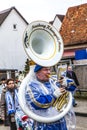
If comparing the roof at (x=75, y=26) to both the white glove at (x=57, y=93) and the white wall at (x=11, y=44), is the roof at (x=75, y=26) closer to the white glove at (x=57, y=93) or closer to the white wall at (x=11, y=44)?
the white wall at (x=11, y=44)

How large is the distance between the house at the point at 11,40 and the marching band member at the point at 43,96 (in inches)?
1415

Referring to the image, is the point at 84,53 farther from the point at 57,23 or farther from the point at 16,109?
the point at 57,23

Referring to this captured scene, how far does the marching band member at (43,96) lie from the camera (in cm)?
585

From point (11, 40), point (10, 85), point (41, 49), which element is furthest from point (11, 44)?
point (41, 49)

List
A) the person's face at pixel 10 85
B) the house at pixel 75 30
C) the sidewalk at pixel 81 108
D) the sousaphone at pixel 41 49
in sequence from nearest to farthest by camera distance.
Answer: the sousaphone at pixel 41 49 < the person's face at pixel 10 85 < the sidewalk at pixel 81 108 < the house at pixel 75 30

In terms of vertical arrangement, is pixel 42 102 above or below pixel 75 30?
below

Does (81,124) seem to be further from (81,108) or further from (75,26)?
(75,26)

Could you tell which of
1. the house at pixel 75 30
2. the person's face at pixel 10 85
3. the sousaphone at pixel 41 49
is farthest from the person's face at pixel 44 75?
the house at pixel 75 30

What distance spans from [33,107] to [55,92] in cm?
36

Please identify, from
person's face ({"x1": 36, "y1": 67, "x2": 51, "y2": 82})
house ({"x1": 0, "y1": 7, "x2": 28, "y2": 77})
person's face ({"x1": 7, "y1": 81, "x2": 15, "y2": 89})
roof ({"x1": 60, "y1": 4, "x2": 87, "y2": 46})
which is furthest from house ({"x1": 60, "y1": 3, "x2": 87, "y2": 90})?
person's face ({"x1": 36, "y1": 67, "x2": 51, "y2": 82})

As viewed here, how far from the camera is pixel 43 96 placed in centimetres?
589

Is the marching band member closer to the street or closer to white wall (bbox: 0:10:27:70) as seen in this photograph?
the street

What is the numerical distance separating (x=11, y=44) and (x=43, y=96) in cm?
3858

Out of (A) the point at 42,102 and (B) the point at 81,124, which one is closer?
(A) the point at 42,102
